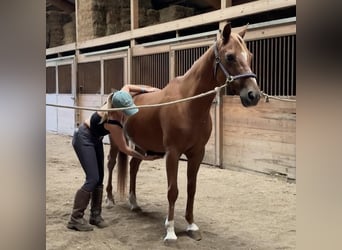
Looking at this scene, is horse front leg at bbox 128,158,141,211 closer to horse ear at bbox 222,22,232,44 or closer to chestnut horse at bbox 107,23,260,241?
chestnut horse at bbox 107,23,260,241

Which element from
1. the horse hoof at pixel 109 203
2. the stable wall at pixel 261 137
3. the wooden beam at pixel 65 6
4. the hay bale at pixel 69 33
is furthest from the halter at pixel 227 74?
the wooden beam at pixel 65 6

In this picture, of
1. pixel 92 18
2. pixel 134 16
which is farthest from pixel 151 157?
pixel 92 18

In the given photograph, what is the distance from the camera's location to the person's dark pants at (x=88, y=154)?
8.26 ft

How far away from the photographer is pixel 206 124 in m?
2.38

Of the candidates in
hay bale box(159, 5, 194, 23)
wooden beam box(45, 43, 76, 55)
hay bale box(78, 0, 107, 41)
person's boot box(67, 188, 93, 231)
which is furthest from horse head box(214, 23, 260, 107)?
wooden beam box(45, 43, 76, 55)

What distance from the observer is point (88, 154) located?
251cm

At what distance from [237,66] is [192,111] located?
0.37 m

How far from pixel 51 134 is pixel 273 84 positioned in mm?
5801

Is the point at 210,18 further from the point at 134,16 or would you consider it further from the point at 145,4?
the point at 145,4

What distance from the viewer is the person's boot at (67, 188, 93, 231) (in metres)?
2.56

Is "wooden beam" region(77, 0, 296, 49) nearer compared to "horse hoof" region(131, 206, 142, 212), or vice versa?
"horse hoof" region(131, 206, 142, 212)

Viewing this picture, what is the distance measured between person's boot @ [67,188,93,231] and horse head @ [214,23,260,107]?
1.11 meters
